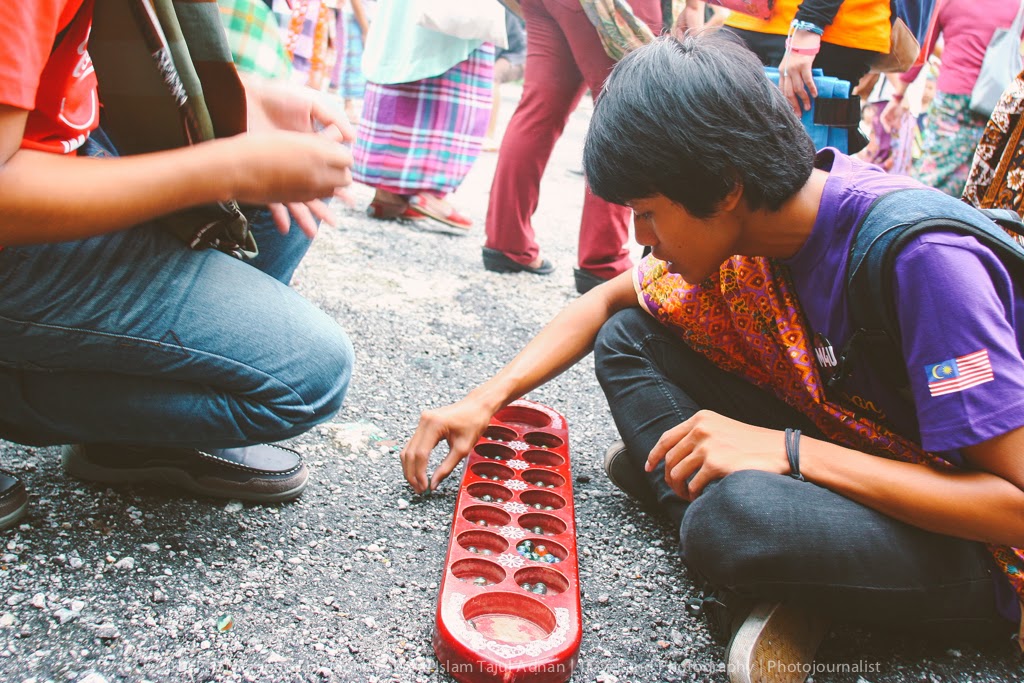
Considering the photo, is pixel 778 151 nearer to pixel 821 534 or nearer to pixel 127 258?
pixel 821 534

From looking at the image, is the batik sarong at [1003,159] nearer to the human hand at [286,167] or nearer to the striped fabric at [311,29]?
the human hand at [286,167]

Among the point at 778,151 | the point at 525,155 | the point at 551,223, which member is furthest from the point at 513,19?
the point at 778,151

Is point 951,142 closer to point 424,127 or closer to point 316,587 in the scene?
point 424,127

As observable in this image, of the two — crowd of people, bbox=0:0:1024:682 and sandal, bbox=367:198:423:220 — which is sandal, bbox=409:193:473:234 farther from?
crowd of people, bbox=0:0:1024:682

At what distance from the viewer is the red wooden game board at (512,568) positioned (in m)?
1.17

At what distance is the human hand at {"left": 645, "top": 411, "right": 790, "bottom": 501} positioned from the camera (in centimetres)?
127

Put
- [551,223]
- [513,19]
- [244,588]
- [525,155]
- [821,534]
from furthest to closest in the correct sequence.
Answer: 1. [513,19]
2. [551,223]
3. [525,155]
4. [244,588]
5. [821,534]

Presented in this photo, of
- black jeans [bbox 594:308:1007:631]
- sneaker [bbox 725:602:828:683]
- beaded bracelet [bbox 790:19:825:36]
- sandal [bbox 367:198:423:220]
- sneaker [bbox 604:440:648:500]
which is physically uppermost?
beaded bracelet [bbox 790:19:825:36]

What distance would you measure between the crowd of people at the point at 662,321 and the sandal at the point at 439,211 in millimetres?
2184

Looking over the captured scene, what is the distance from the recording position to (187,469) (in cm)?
152

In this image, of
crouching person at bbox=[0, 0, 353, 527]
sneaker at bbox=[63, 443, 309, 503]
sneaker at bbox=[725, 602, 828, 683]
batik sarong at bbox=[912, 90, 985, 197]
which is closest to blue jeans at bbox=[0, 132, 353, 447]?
crouching person at bbox=[0, 0, 353, 527]

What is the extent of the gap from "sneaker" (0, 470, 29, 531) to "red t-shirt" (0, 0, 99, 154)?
1.94 ft

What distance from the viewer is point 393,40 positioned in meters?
3.56

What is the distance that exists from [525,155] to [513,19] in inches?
87.3
